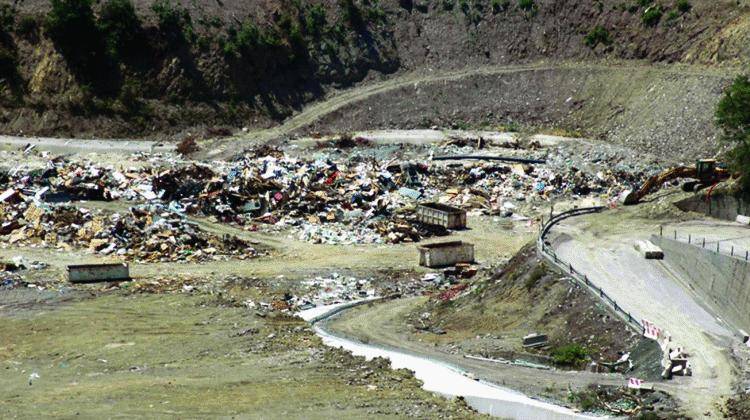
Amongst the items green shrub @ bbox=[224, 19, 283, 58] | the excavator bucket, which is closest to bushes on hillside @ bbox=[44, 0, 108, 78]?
green shrub @ bbox=[224, 19, 283, 58]

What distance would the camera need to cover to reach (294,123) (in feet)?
205

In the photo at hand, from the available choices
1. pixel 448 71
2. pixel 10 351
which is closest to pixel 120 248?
pixel 10 351

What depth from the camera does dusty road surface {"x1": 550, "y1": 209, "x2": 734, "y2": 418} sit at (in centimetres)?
2633

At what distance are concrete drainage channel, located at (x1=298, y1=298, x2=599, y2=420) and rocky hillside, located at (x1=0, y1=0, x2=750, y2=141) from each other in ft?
101

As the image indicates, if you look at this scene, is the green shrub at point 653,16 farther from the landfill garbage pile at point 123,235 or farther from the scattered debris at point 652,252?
the scattered debris at point 652,252

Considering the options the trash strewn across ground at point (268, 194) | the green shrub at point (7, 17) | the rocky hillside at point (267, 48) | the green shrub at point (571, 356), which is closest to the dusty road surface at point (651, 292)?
the green shrub at point (571, 356)

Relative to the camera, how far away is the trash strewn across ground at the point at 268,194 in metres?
43.8

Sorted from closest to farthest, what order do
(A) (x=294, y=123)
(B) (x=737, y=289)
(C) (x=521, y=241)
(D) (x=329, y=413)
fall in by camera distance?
(D) (x=329, y=413), (B) (x=737, y=289), (C) (x=521, y=241), (A) (x=294, y=123)

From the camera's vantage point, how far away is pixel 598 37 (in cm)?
6525

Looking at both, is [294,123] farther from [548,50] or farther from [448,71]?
[548,50]

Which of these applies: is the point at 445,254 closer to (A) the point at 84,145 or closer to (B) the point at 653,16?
(A) the point at 84,145

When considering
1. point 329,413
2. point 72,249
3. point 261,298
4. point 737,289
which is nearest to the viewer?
point 329,413

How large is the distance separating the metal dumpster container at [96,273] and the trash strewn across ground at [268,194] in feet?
8.52

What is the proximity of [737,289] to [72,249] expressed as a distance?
23.3m
